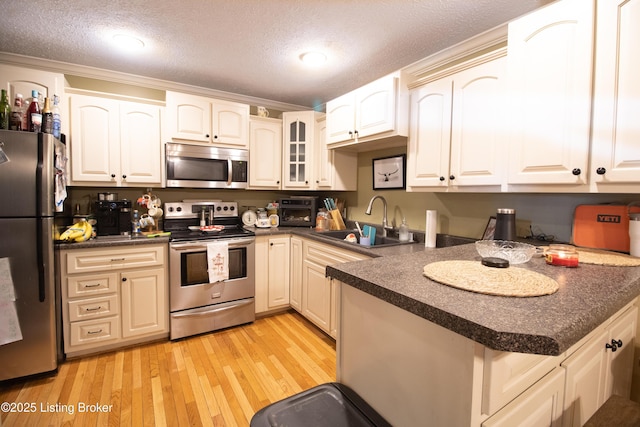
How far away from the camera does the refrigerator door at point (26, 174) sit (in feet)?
5.67

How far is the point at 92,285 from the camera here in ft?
7.00

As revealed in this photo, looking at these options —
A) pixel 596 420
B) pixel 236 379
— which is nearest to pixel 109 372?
pixel 236 379

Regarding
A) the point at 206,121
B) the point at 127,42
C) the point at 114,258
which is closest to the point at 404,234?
the point at 206,121

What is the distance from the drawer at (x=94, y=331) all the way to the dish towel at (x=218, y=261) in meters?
0.75

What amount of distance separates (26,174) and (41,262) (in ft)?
1.84

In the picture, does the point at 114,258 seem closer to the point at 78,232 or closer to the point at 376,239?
the point at 78,232

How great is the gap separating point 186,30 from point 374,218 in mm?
2154

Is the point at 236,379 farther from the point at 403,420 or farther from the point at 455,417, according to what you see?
the point at 455,417

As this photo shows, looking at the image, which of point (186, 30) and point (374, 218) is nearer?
point (186, 30)

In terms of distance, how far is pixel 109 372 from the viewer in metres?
1.98

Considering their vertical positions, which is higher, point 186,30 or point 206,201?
point 186,30

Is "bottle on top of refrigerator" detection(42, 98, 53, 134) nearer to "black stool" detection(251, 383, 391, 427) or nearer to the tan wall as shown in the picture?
"black stool" detection(251, 383, 391, 427)

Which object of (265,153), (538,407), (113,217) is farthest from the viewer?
→ (265,153)

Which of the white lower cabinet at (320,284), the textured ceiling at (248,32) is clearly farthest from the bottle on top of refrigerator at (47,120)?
the white lower cabinet at (320,284)
